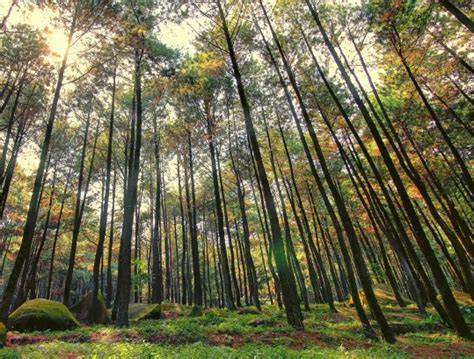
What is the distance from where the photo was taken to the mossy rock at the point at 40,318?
11.2 m

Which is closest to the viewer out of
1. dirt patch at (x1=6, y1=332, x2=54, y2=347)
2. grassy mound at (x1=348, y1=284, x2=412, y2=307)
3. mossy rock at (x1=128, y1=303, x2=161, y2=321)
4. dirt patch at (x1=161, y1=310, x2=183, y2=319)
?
dirt patch at (x1=6, y1=332, x2=54, y2=347)

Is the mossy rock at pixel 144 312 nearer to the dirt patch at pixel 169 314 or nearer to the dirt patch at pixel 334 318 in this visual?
the dirt patch at pixel 169 314

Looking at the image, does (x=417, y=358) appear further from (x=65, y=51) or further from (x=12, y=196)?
(x=12, y=196)

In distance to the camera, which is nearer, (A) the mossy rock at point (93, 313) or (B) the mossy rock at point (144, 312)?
(A) the mossy rock at point (93, 313)

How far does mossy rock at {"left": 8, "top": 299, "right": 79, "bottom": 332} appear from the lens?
11164 millimetres

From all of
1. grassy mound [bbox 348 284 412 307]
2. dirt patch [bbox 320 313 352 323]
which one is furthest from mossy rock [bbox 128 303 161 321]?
grassy mound [bbox 348 284 412 307]

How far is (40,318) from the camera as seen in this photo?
1141 cm

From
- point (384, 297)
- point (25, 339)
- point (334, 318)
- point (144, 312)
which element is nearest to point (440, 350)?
point (334, 318)

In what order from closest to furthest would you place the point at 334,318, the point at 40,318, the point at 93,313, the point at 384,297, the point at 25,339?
the point at 25,339
the point at 40,318
the point at 93,313
the point at 334,318
the point at 384,297

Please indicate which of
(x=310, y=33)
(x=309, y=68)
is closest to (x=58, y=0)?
(x=310, y=33)

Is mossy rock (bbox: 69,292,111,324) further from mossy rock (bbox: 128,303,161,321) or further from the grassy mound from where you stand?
the grassy mound

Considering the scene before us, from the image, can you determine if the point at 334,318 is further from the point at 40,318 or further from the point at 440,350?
the point at 40,318

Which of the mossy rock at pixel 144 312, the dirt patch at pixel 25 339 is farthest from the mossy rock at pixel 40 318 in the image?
the mossy rock at pixel 144 312

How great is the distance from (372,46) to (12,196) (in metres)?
25.3
